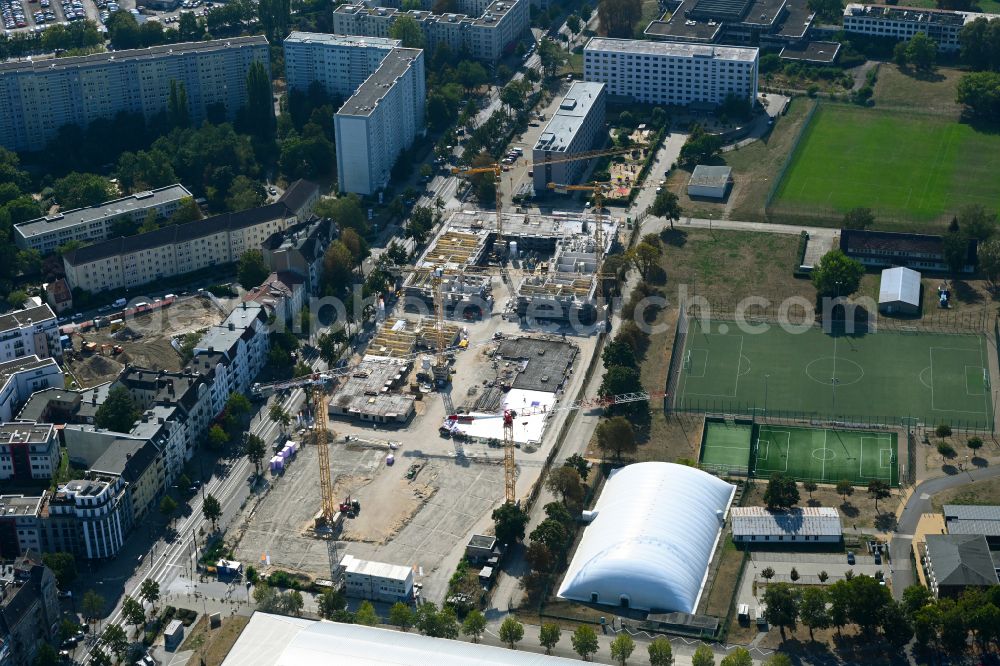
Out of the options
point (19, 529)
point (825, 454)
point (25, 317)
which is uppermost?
point (25, 317)

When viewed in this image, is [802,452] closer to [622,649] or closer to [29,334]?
[622,649]

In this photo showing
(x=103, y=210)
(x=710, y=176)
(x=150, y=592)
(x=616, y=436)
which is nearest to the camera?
(x=150, y=592)

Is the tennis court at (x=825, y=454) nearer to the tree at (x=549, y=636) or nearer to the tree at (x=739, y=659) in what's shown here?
the tree at (x=739, y=659)

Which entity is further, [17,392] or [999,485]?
[17,392]

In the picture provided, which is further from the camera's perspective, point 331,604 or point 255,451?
point 255,451

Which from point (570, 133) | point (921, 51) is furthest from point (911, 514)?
point (921, 51)

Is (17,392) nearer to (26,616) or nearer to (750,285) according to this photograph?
(26,616)

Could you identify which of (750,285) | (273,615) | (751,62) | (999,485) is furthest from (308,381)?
(751,62)
